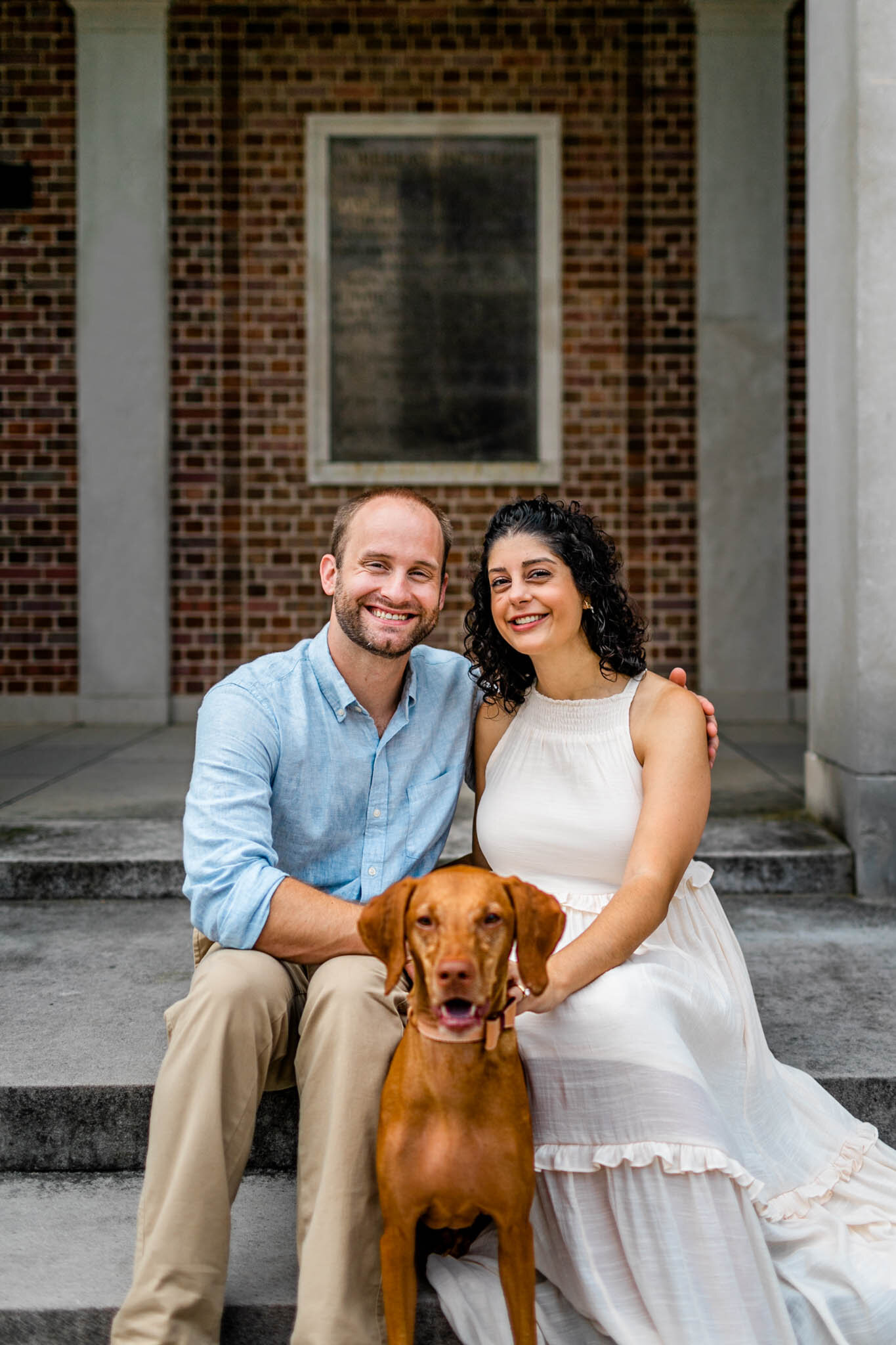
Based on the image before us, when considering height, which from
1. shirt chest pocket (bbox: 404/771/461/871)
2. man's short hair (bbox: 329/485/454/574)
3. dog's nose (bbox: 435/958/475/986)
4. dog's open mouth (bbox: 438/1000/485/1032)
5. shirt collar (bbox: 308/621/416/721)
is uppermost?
man's short hair (bbox: 329/485/454/574)

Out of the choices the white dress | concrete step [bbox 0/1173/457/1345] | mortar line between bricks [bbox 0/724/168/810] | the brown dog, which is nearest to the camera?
the brown dog

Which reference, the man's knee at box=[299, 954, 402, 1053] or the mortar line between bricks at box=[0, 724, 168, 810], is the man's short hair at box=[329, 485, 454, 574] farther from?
the mortar line between bricks at box=[0, 724, 168, 810]

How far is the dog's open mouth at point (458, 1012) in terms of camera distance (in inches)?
72.0

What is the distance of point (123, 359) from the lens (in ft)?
23.9

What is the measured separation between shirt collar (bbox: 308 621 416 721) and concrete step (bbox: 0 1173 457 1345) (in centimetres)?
108

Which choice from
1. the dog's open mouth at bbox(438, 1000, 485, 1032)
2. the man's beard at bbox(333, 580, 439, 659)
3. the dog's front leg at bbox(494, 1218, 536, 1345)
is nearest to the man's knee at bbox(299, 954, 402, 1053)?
the dog's open mouth at bbox(438, 1000, 485, 1032)

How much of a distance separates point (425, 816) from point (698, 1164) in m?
0.89

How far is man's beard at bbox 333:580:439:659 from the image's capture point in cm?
249

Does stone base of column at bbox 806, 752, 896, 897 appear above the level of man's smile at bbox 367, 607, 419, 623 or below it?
below

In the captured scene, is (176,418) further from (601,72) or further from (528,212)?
(601,72)

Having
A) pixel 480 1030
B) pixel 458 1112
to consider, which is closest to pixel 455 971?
pixel 480 1030

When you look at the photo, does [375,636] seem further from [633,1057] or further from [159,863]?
[159,863]

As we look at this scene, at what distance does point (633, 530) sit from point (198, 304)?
10.3ft

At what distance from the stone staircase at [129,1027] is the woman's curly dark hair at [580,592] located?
1.07 metres
